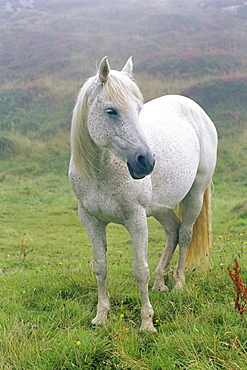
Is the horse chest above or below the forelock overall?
below

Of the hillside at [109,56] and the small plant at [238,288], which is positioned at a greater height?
the small plant at [238,288]

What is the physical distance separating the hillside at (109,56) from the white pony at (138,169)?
9.62 metres

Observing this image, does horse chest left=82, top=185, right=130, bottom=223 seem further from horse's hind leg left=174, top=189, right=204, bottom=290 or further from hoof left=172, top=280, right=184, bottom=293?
horse's hind leg left=174, top=189, right=204, bottom=290

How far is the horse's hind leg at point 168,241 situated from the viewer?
4465mm

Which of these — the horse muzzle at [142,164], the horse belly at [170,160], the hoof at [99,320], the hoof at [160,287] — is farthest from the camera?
the hoof at [160,287]

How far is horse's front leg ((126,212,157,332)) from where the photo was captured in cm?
323

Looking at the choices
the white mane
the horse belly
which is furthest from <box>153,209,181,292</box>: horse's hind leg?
the white mane

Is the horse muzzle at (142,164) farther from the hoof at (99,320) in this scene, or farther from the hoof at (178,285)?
the hoof at (178,285)

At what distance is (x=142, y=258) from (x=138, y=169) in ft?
3.40

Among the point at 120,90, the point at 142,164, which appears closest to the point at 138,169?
the point at 142,164

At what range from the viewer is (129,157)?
268cm

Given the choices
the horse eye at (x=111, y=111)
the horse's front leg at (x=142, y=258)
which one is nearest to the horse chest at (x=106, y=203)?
the horse's front leg at (x=142, y=258)

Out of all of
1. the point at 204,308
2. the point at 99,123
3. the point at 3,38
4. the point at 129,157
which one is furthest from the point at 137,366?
the point at 3,38

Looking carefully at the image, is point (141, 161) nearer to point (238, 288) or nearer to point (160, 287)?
point (238, 288)
